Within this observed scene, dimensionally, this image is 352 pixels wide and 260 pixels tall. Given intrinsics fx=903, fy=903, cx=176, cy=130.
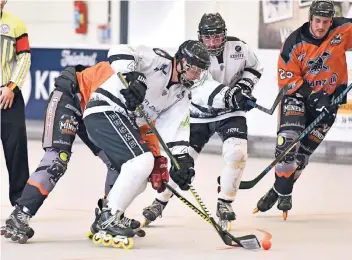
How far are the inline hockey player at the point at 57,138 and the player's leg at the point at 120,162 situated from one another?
130mm

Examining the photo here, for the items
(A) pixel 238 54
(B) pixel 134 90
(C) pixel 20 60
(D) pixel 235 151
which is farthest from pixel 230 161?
(C) pixel 20 60

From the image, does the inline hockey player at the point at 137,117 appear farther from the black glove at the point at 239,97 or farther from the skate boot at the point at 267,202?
the skate boot at the point at 267,202

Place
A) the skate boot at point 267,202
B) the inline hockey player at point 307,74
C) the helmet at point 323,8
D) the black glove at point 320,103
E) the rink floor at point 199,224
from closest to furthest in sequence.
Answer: the rink floor at point 199,224 → the helmet at point 323,8 → the black glove at point 320,103 → the inline hockey player at point 307,74 → the skate boot at point 267,202

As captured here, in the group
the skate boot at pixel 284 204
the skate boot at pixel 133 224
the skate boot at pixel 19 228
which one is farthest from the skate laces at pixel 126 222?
the skate boot at pixel 284 204

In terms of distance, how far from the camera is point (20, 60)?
17.1 feet

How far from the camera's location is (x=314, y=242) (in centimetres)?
474

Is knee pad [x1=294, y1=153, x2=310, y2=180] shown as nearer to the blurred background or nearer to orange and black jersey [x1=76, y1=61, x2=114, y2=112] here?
orange and black jersey [x1=76, y1=61, x2=114, y2=112]

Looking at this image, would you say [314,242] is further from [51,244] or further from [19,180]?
[19,180]

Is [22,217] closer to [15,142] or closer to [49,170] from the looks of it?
[49,170]

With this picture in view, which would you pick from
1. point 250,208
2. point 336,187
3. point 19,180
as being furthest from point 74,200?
point 336,187

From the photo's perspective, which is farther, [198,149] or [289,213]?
[289,213]

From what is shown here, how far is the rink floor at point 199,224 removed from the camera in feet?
14.2

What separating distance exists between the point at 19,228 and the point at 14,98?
3.21 ft

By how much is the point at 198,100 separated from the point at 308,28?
867mm
